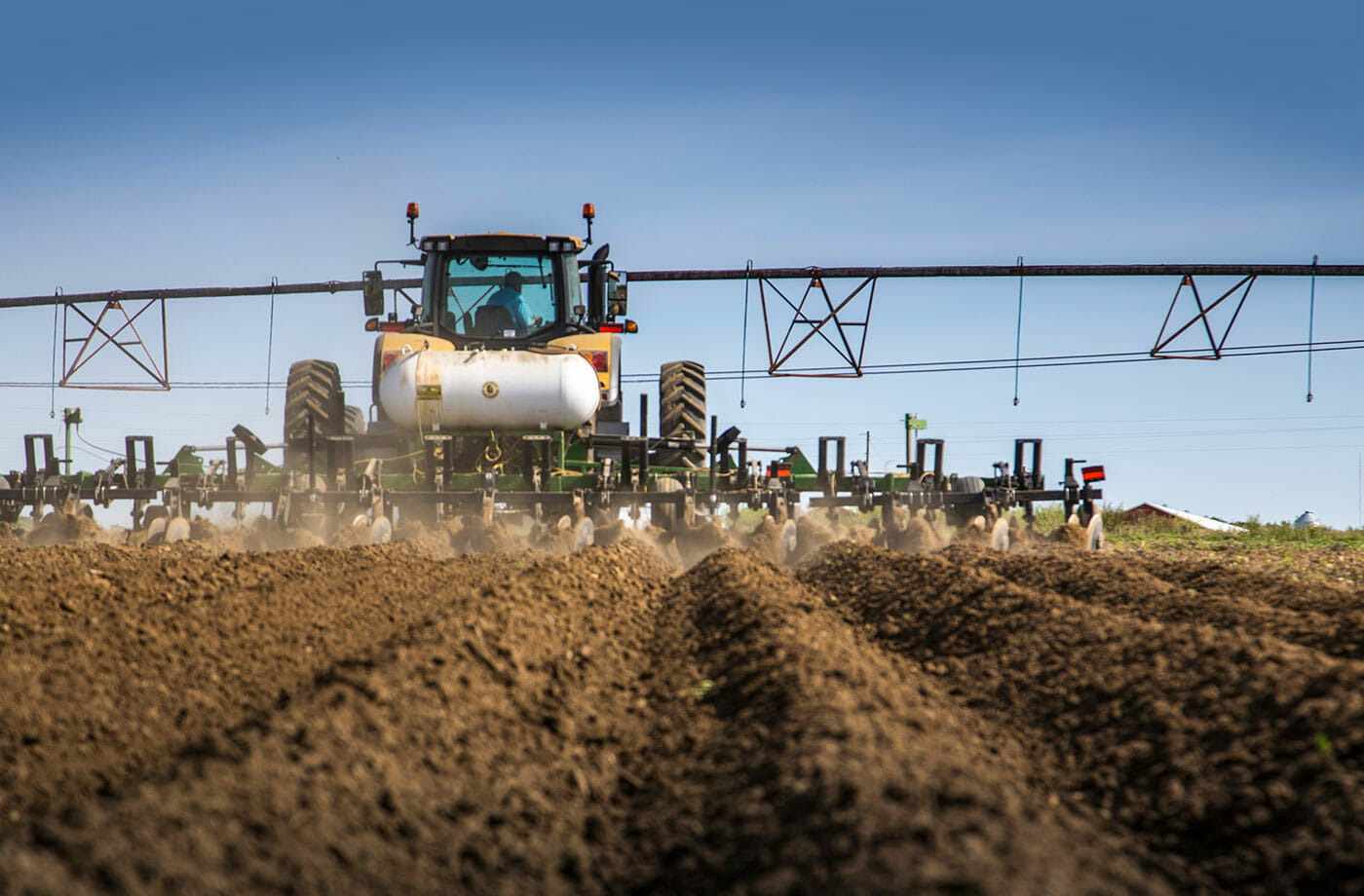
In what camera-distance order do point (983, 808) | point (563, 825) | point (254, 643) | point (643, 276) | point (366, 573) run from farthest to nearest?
1. point (643, 276)
2. point (366, 573)
3. point (254, 643)
4. point (563, 825)
5. point (983, 808)

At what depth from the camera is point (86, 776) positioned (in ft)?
13.3

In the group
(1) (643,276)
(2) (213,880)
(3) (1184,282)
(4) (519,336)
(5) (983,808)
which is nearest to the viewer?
(2) (213,880)

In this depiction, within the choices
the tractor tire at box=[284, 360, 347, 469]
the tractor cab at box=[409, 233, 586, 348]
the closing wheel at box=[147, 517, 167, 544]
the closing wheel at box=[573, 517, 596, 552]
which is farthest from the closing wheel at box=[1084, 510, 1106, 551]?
the closing wheel at box=[147, 517, 167, 544]

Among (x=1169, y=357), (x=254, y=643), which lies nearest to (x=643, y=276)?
(x=1169, y=357)

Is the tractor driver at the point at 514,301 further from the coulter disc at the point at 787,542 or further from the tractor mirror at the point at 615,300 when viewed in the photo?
the coulter disc at the point at 787,542

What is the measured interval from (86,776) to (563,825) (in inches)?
71.3

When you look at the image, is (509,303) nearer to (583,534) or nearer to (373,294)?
(373,294)

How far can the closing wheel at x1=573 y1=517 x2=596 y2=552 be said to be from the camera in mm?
11117

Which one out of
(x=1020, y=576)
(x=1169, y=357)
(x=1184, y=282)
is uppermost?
(x=1184, y=282)

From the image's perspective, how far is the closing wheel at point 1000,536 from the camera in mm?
12664

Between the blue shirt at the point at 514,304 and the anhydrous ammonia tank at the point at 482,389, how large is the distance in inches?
46.8

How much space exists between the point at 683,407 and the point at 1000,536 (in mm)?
4117

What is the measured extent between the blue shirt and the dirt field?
17.9ft

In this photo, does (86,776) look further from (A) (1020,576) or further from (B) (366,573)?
(A) (1020,576)
